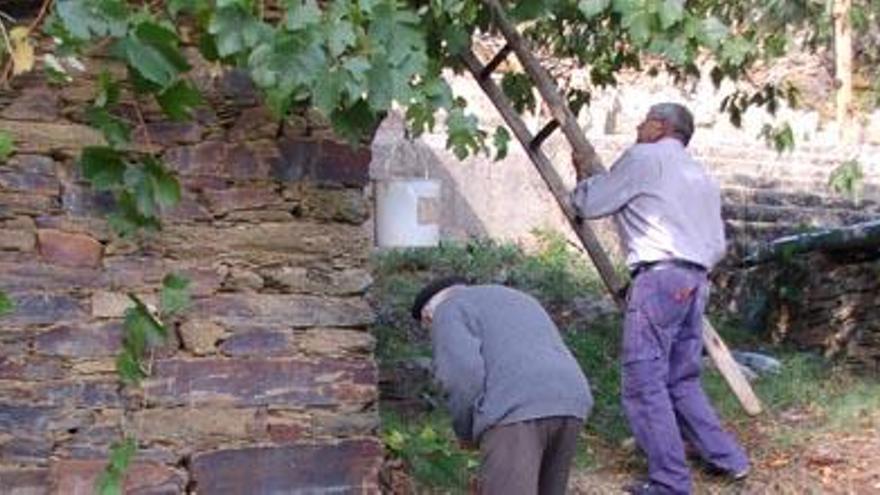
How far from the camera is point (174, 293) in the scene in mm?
4055

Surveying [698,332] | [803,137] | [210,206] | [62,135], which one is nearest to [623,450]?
[698,332]

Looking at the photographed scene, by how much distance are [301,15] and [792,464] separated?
12.1ft

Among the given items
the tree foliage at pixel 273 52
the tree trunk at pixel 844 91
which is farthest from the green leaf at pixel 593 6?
the tree trunk at pixel 844 91

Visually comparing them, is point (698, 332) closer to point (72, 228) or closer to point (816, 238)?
point (72, 228)

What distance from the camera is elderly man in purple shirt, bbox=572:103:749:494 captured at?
547 cm

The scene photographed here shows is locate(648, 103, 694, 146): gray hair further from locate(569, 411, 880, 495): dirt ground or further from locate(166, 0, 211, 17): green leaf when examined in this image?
locate(166, 0, 211, 17): green leaf

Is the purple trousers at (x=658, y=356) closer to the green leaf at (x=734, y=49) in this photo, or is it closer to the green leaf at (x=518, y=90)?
the green leaf at (x=734, y=49)

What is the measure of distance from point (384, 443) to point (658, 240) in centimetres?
143

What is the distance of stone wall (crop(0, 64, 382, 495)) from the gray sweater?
51 cm

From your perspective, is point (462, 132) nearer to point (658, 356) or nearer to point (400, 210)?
point (400, 210)

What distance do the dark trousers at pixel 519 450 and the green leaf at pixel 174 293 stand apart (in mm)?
1021

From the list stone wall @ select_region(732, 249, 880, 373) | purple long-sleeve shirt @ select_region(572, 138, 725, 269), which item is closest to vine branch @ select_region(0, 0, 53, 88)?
purple long-sleeve shirt @ select_region(572, 138, 725, 269)

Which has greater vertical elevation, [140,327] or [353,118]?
[353,118]

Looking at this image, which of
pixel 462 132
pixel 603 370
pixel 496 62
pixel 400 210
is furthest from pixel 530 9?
pixel 603 370
